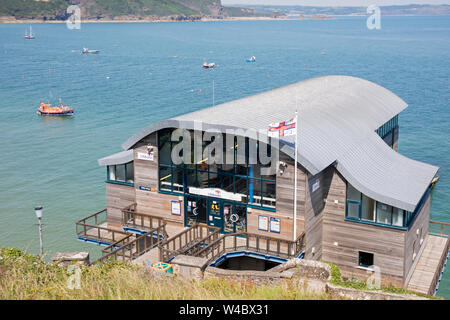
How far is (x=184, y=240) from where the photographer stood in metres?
28.4

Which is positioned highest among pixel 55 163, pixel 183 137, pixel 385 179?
pixel 183 137

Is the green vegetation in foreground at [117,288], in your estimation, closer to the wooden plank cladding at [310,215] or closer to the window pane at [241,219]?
the wooden plank cladding at [310,215]

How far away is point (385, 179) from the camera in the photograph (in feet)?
93.6

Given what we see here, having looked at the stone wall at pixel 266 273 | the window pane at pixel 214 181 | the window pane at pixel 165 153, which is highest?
the window pane at pixel 165 153

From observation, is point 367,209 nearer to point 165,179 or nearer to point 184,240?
point 184,240

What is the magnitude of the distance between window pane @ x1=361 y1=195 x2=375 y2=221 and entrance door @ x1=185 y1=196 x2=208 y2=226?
27.4 ft

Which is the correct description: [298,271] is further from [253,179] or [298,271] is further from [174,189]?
[174,189]

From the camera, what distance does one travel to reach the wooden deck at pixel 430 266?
27.9m

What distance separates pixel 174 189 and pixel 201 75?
88.8 meters

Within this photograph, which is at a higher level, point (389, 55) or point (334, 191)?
point (389, 55)

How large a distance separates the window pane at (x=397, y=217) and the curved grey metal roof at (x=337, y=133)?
1.95ft

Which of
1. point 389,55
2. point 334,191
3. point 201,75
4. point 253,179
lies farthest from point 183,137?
point 389,55

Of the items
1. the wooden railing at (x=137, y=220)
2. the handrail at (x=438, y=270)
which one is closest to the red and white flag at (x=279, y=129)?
the wooden railing at (x=137, y=220)

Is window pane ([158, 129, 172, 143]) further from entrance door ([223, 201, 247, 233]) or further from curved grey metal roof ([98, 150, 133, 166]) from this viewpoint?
entrance door ([223, 201, 247, 233])
